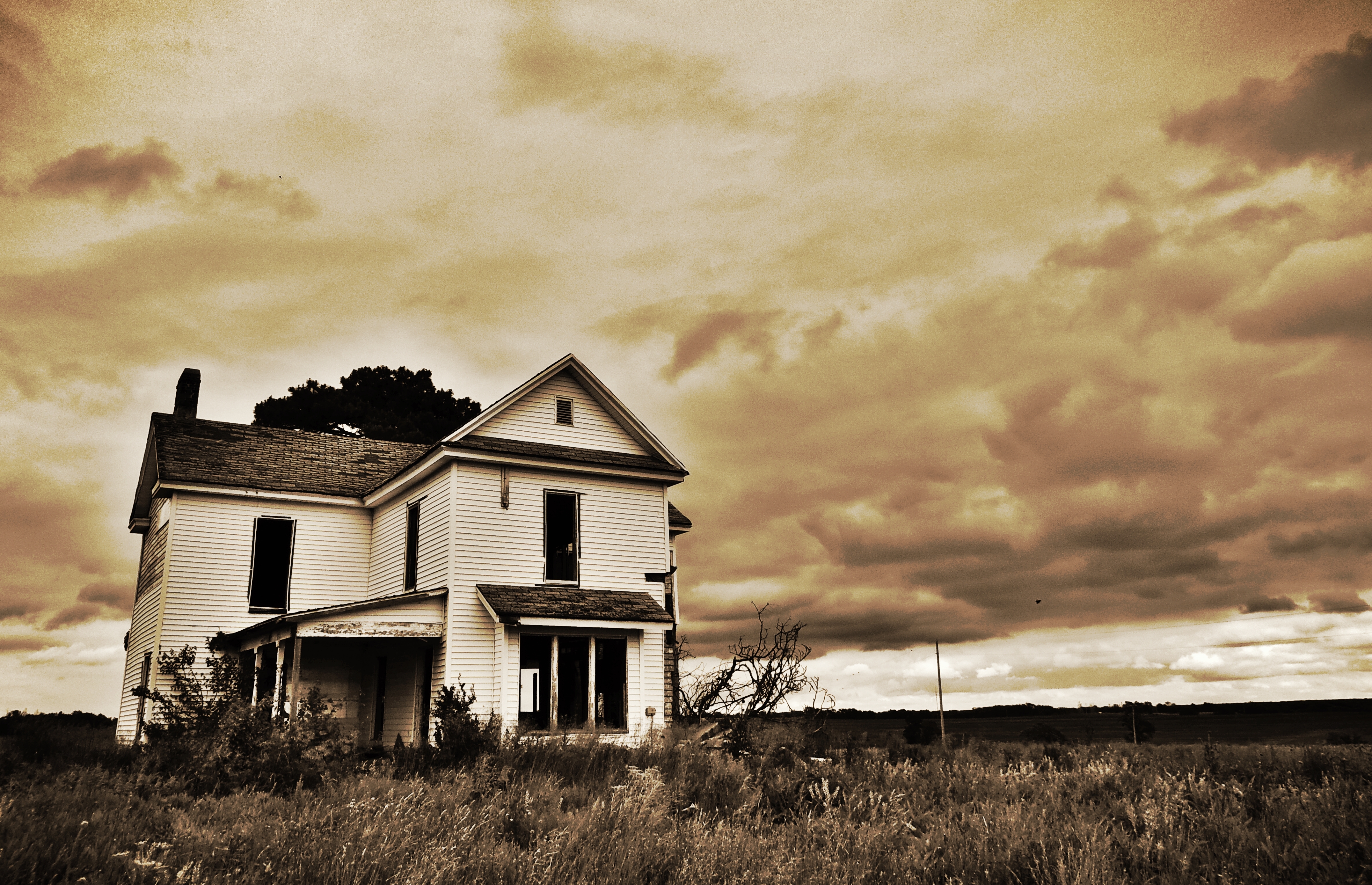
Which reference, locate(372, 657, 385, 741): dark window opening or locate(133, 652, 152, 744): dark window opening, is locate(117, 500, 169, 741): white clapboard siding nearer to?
locate(133, 652, 152, 744): dark window opening

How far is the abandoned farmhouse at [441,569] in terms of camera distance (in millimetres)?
17266

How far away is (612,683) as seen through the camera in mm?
18625

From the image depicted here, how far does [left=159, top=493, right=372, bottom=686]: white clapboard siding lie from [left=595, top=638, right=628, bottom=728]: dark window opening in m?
5.60

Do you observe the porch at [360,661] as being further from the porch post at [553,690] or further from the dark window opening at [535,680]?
the porch post at [553,690]

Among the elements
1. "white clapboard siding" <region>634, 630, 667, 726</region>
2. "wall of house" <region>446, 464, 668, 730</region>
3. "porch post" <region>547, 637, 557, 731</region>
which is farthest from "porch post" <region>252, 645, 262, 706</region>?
"white clapboard siding" <region>634, 630, 667, 726</region>

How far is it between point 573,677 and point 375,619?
4227mm

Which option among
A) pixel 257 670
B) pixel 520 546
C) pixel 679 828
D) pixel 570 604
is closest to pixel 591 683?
pixel 570 604

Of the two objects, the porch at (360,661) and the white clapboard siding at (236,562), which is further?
the white clapboard siding at (236,562)

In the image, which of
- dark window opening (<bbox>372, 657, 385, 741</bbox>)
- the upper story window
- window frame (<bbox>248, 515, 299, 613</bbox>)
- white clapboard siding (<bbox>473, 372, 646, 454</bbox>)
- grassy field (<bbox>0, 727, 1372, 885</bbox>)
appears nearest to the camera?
grassy field (<bbox>0, 727, 1372, 885</bbox>)

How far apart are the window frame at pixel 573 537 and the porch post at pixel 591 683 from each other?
1.40 meters

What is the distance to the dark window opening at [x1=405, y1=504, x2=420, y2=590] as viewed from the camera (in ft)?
63.5

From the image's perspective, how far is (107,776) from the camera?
30.8 ft

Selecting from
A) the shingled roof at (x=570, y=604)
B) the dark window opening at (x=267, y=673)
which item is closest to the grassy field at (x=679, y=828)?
the shingled roof at (x=570, y=604)

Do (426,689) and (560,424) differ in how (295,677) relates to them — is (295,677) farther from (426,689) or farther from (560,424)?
(560,424)
